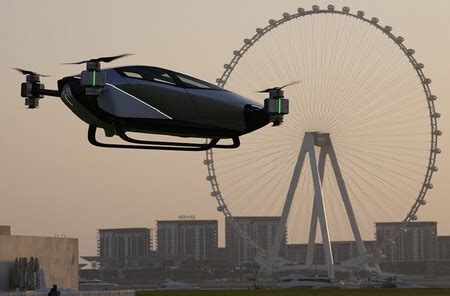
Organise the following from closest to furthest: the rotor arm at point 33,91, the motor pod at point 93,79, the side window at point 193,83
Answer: the motor pod at point 93,79
the side window at point 193,83
the rotor arm at point 33,91

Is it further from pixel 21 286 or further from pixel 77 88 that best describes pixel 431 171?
pixel 77 88

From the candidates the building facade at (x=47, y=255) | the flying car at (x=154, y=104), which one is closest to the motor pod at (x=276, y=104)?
the flying car at (x=154, y=104)

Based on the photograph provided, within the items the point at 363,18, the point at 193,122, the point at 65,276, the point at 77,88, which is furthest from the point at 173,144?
the point at 363,18

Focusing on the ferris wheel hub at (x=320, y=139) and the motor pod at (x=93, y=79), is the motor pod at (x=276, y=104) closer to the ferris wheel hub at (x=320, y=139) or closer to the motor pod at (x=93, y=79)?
the motor pod at (x=93, y=79)

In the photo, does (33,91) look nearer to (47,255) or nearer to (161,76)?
(161,76)

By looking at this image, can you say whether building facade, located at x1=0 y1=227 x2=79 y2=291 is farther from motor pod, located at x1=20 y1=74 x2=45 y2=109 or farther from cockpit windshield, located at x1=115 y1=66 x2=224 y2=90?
cockpit windshield, located at x1=115 y1=66 x2=224 y2=90

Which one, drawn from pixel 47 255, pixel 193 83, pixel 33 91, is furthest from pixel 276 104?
pixel 47 255
